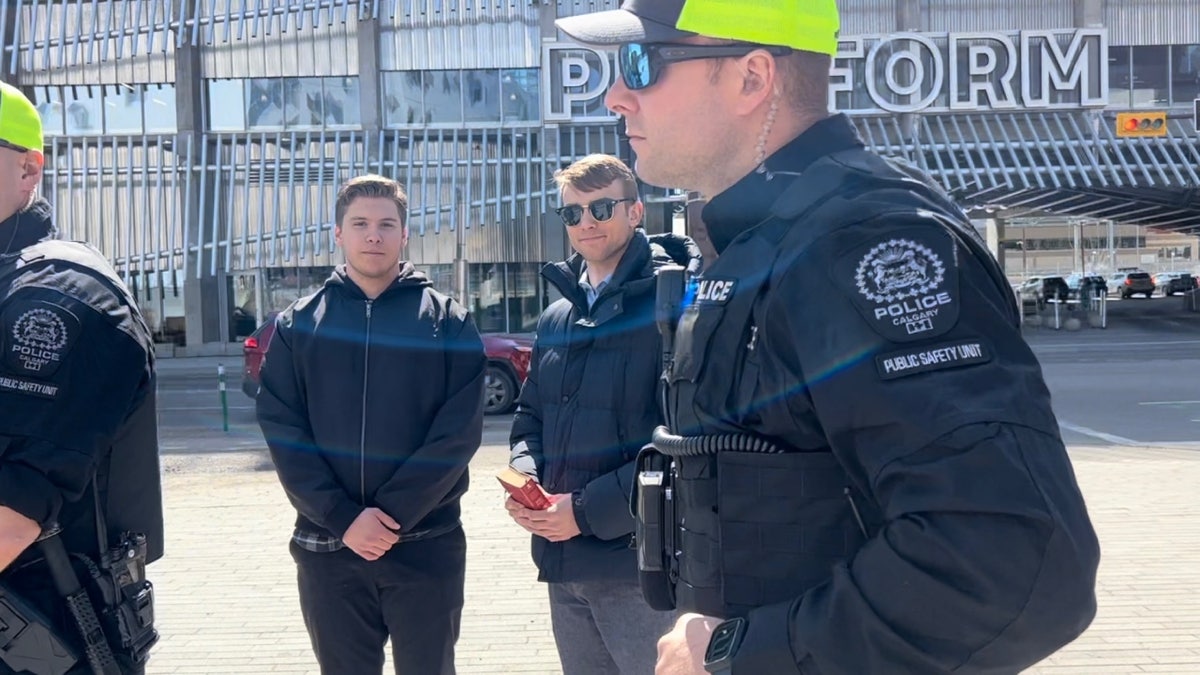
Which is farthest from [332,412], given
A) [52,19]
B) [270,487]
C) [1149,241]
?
[1149,241]

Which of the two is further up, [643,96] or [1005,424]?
[643,96]

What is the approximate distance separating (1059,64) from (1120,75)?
14.5 feet

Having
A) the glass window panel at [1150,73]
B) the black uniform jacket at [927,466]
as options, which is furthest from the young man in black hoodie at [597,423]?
the glass window panel at [1150,73]

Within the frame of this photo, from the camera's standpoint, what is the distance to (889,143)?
23625mm

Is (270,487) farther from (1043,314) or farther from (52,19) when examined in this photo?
(1043,314)

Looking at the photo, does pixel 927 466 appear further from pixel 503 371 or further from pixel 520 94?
pixel 520 94

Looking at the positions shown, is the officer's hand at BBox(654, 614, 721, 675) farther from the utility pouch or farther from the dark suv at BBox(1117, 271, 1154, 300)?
the dark suv at BBox(1117, 271, 1154, 300)

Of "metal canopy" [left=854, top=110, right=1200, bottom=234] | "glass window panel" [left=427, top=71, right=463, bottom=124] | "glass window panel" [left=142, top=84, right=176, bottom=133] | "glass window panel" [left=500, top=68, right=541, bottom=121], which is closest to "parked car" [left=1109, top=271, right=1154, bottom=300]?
"metal canopy" [left=854, top=110, right=1200, bottom=234]

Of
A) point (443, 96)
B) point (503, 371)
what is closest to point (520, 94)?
point (443, 96)

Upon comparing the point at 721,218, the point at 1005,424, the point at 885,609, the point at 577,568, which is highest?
the point at 721,218

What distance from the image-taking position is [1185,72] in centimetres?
2678

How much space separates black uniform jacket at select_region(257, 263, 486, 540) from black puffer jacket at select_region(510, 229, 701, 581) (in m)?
0.32

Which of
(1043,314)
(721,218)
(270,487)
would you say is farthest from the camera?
(1043,314)

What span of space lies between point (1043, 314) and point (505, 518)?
90.6ft
